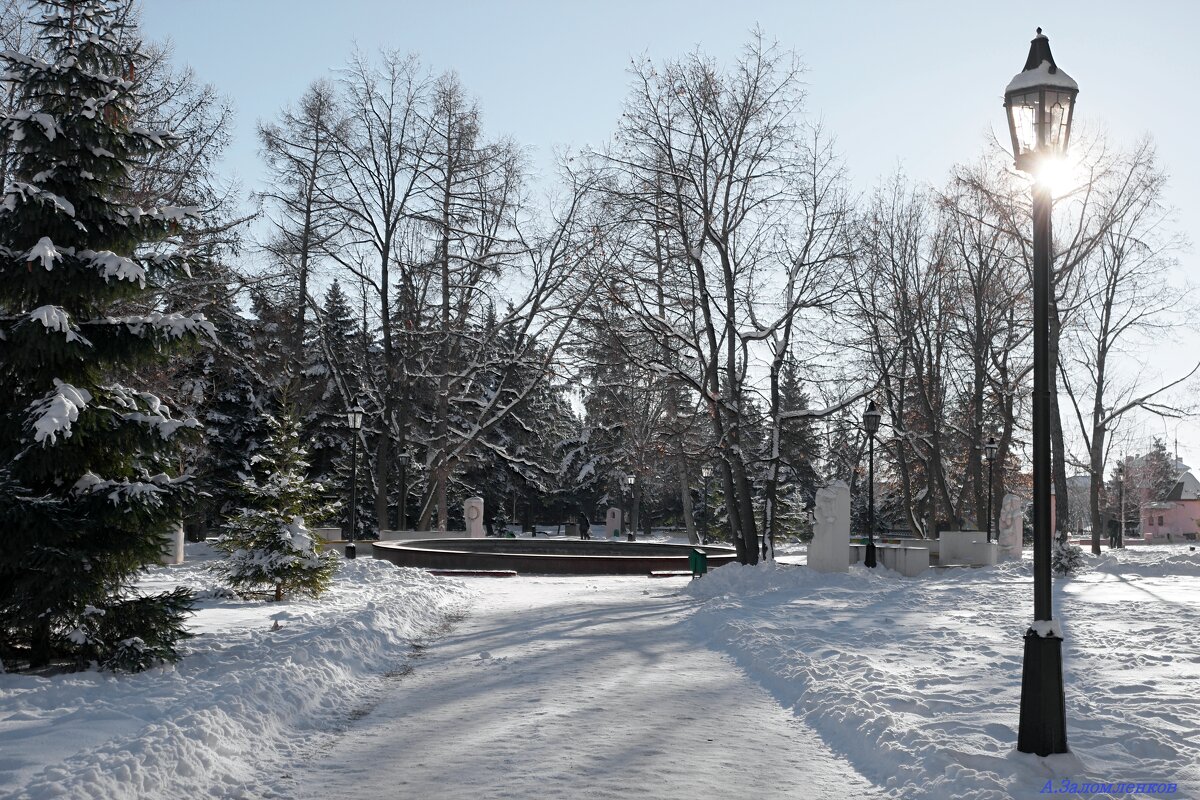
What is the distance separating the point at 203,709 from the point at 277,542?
916 centimetres

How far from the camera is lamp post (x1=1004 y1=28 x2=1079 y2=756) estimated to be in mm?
6645

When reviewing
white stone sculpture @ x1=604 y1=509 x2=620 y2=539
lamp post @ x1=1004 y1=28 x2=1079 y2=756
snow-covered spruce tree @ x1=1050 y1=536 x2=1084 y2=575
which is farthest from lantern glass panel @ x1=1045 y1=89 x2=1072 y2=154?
white stone sculpture @ x1=604 y1=509 x2=620 y2=539

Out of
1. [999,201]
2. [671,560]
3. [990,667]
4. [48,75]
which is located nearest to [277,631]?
[48,75]

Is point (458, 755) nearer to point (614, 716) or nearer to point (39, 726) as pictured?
point (614, 716)

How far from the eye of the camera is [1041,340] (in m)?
7.09

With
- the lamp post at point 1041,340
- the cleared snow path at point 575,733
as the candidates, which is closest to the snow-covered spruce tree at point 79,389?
the cleared snow path at point 575,733

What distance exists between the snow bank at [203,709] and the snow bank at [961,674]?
4.32 metres

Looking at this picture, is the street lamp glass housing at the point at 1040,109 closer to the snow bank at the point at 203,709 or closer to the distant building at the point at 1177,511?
the snow bank at the point at 203,709

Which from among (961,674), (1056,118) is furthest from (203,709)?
(1056,118)

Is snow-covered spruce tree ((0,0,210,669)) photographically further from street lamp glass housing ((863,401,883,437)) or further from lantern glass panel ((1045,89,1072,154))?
street lamp glass housing ((863,401,883,437))

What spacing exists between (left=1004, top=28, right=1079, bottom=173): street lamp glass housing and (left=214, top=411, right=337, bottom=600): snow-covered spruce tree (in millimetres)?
13024

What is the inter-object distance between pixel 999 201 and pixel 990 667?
2299cm

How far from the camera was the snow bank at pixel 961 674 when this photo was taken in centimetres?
646

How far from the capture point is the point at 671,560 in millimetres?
28453
